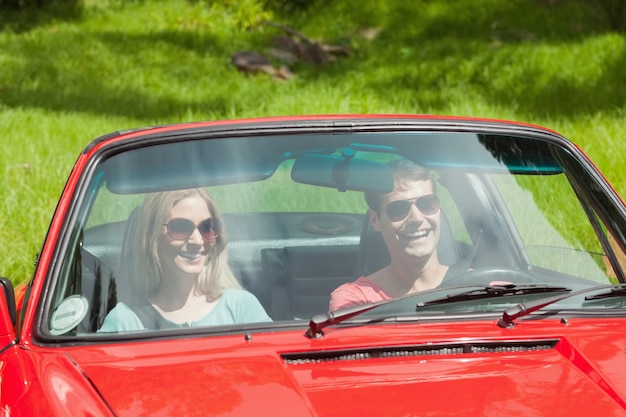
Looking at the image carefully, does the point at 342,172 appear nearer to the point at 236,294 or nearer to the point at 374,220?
the point at 374,220

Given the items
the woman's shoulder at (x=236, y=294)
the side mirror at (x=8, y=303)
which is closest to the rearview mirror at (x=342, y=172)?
the woman's shoulder at (x=236, y=294)

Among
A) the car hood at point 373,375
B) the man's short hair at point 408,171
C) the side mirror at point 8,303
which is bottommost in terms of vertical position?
the car hood at point 373,375

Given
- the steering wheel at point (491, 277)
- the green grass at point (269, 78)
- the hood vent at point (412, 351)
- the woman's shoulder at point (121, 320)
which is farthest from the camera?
the green grass at point (269, 78)

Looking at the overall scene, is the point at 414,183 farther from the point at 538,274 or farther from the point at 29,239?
the point at 29,239

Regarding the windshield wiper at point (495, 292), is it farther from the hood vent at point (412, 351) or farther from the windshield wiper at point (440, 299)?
the hood vent at point (412, 351)

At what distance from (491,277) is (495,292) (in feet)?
0.78

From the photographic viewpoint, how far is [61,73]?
16188mm

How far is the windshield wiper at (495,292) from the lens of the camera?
243 centimetres

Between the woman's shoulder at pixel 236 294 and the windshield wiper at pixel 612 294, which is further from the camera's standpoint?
the woman's shoulder at pixel 236 294

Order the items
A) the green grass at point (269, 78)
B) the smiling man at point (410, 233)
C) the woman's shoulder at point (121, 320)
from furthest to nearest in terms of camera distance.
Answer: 1. the green grass at point (269, 78)
2. the smiling man at point (410, 233)
3. the woman's shoulder at point (121, 320)

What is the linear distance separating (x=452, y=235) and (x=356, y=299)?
0.41m

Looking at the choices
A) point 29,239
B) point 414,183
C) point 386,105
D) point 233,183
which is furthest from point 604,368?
point 386,105

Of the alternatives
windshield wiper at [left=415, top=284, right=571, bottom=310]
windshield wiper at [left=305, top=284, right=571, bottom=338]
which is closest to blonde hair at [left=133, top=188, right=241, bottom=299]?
windshield wiper at [left=305, top=284, right=571, bottom=338]

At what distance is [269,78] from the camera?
56.2 feet
